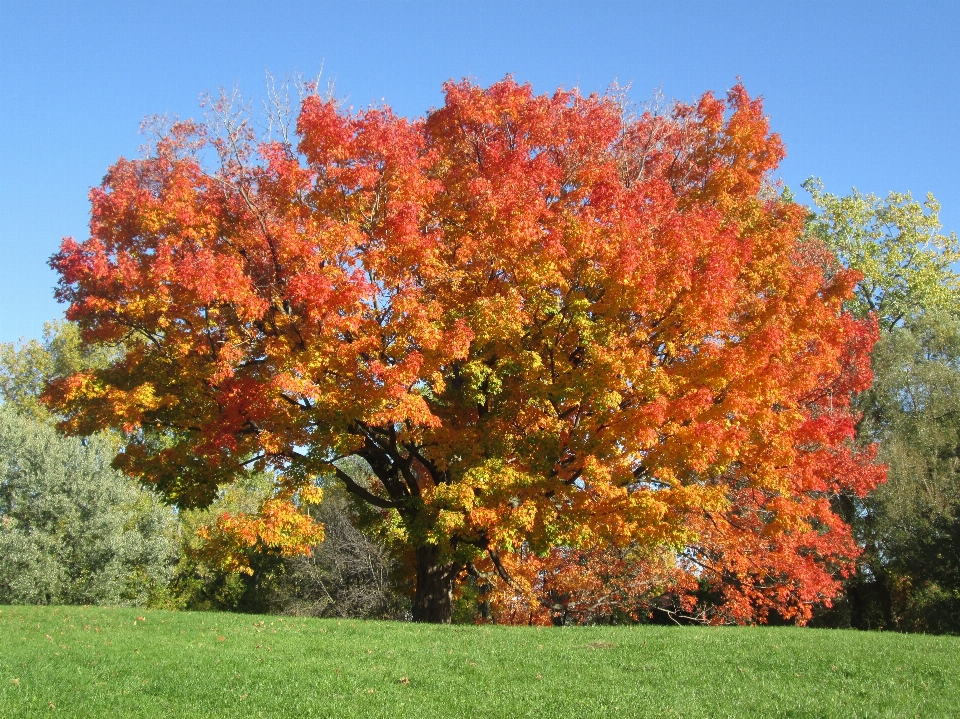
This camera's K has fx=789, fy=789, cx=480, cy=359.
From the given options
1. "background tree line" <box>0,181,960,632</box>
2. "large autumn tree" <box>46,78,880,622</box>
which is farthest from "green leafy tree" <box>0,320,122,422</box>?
"large autumn tree" <box>46,78,880,622</box>

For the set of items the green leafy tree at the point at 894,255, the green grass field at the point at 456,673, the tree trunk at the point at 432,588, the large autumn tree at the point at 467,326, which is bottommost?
the green grass field at the point at 456,673

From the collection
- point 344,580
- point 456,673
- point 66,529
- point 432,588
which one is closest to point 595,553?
point 432,588

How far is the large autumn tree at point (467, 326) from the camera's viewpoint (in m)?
13.3

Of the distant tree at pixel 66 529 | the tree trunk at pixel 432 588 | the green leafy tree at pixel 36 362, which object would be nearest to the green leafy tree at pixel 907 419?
the tree trunk at pixel 432 588

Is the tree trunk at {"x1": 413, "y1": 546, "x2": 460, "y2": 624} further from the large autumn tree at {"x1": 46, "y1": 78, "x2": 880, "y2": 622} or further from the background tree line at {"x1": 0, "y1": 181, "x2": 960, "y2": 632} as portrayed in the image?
the background tree line at {"x1": 0, "y1": 181, "x2": 960, "y2": 632}

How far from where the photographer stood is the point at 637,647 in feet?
37.2

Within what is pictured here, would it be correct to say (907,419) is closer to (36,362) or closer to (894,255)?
(894,255)

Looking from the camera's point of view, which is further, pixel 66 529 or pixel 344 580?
pixel 66 529

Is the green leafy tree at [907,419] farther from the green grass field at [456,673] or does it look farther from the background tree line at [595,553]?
the green grass field at [456,673]

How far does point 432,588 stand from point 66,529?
19586 mm

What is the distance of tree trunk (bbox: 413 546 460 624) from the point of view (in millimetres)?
17000

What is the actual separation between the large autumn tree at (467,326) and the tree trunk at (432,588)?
9 centimetres

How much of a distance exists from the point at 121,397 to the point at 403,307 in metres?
5.36

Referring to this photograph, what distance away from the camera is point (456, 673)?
9359mm
